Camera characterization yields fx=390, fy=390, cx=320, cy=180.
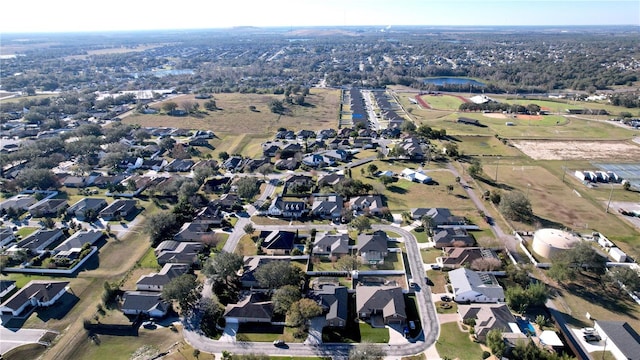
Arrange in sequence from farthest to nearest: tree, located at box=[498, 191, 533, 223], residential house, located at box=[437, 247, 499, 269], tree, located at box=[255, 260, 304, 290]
Result: tree, located at box=[498, 191, 533, 223] → residential house, located at box=[437, 247, 499, 269] → tree, located at box=[255, 260, 304, 290]

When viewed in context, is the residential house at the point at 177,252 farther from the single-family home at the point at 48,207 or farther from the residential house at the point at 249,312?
the single-family home at the point at 48,207

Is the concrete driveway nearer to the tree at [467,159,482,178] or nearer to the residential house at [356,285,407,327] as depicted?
the residential house at [356,285,407,327]

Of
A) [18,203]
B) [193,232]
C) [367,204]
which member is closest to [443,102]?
[367,204]

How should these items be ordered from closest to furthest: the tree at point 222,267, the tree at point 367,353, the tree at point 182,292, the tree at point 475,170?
the tree at point 367,353, the tree at point 182,292, the tree at point 222,267, the tree at point 475,170

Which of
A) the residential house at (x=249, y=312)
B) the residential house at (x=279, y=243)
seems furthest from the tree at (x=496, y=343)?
the residential house at (x=279, y=243)

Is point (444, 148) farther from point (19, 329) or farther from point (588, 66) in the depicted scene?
point (588, 66)

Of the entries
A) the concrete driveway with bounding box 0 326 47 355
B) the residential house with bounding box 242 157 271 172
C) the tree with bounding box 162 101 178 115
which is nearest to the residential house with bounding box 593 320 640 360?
the concrete driveway with bounding box 0 326 47 355
